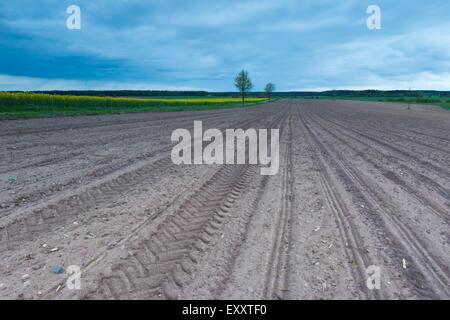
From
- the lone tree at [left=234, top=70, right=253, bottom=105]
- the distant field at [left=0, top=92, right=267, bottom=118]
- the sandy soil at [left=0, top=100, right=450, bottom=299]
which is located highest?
the lone tree at [left=234, top=70, right=253, bottom=105]

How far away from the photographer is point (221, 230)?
413 cm

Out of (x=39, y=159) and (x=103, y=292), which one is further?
(x=39, y=159)

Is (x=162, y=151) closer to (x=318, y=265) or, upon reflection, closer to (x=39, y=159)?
(x=39, y=159)

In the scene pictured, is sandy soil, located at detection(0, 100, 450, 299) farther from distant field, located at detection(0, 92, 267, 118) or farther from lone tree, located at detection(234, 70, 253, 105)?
lone tree, located at detection(234, 70, 253, 105)

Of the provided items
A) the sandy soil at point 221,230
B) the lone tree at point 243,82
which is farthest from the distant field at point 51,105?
the lone tree at point 243,82

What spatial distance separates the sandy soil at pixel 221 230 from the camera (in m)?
2.92

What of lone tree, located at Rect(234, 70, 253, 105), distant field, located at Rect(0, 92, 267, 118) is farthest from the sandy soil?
lone tree, located at Rect(234, 70, 253, 105)

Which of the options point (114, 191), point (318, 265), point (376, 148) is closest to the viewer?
point (318, 265)

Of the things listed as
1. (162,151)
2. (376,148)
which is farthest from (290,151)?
(162,151)

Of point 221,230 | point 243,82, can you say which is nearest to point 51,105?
point 221,230

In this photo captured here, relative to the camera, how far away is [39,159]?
814cm

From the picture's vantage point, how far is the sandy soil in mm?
2918

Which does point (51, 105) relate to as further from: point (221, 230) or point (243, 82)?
point (243, 82)
